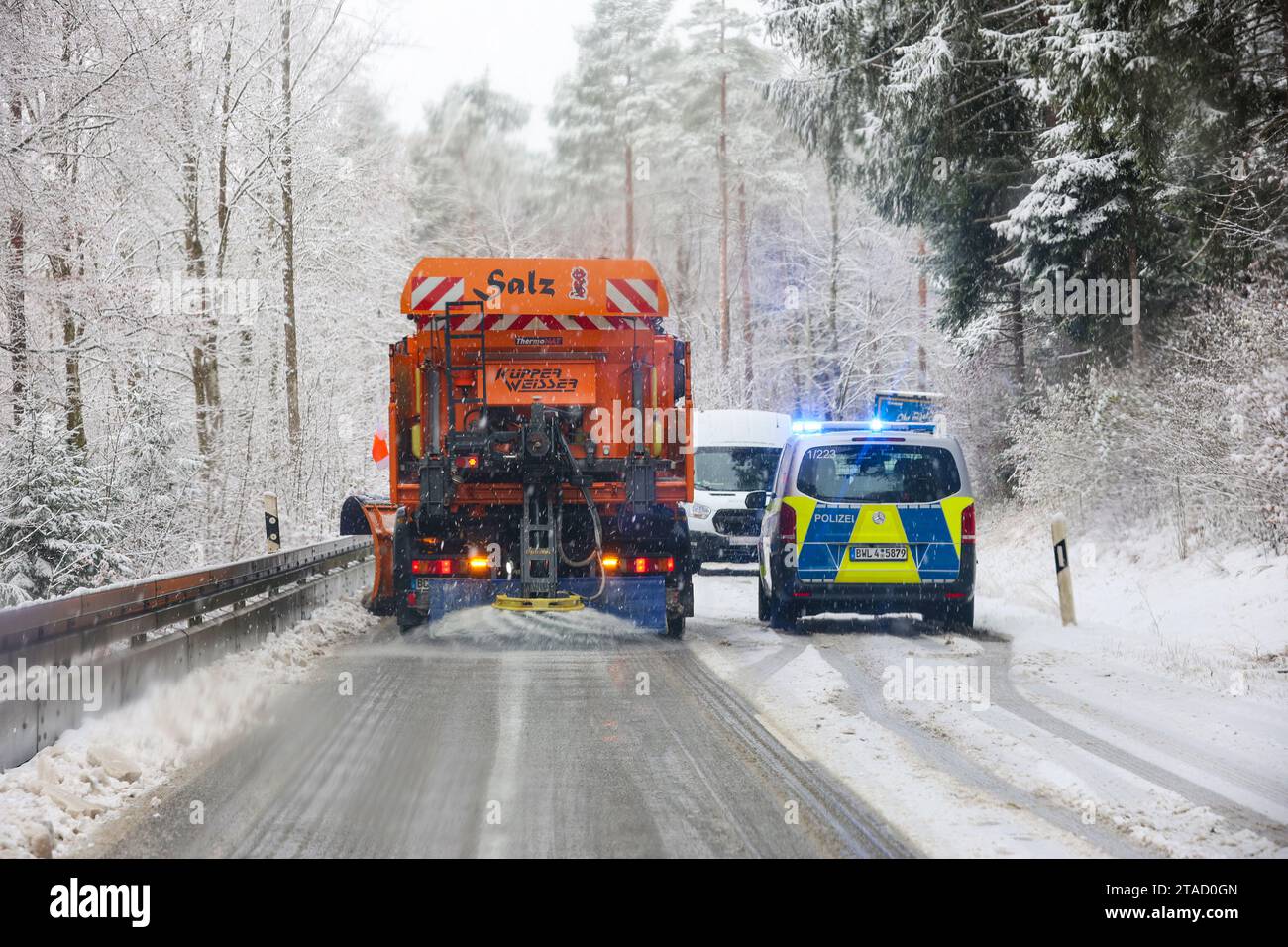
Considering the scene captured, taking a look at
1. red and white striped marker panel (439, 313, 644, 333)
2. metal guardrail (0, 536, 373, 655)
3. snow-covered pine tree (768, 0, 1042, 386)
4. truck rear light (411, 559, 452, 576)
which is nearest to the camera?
metal guardrail (0, 536, 373, 655)

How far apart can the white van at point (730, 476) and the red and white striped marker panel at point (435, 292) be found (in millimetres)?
7462

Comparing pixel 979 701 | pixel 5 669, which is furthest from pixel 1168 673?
pixel 5 669

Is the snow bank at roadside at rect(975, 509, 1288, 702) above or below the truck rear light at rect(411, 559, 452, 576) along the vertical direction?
below

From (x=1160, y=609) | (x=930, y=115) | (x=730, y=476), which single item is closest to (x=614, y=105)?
(x=930, y=115)

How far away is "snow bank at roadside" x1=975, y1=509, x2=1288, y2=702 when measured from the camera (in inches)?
404

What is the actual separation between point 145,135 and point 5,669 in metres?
10.5

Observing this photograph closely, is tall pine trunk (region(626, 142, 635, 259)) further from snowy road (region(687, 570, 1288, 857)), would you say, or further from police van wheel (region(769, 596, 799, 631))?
snowy road (region(687, 570, 1288, 857))

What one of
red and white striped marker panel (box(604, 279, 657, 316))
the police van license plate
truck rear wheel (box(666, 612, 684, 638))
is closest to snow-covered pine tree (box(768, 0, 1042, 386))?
red and white striped marker panel (box(604, 279, 657, 316))

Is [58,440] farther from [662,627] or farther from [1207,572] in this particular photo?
[1207,572]

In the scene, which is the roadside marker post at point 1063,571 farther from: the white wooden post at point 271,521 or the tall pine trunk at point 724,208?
the tall pine trunk at point 724,208

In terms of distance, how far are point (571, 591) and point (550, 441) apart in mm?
1415

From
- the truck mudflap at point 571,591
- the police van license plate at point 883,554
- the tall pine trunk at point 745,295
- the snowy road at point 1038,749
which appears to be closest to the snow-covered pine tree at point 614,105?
the tall pine trunk at point 745,295

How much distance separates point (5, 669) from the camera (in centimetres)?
673
